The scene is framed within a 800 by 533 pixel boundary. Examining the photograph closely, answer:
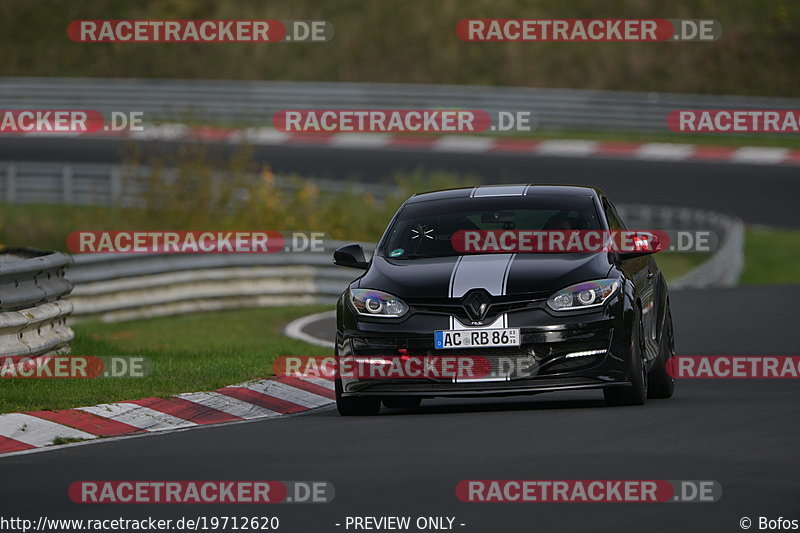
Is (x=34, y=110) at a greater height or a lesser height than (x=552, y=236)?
greater

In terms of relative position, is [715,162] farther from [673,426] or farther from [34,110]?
[673,426]

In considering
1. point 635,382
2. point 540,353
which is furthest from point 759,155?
point 540,353

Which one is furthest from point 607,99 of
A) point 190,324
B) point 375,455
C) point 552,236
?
point 375,455

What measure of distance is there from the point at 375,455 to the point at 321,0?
1695 inches

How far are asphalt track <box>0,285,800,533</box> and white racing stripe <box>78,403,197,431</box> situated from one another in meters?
0.46

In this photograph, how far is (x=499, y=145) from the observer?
1576 inches

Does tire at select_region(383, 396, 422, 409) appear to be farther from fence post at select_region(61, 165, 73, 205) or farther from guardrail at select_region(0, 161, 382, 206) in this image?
fence post at select_region(61, 165, 73, 205)

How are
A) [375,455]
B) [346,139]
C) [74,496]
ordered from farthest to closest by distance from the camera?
[346,139], [375,455], [74,496]

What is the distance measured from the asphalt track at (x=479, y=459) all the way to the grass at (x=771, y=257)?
15.9 meters

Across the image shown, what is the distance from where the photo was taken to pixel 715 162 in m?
37.7

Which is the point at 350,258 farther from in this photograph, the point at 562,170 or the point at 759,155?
the point at 759,155

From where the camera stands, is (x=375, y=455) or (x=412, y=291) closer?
(x=375, y=455)

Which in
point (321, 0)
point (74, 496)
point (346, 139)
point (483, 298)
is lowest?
point (74, 496)

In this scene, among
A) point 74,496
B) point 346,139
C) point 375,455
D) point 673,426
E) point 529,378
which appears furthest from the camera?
point 346,139
